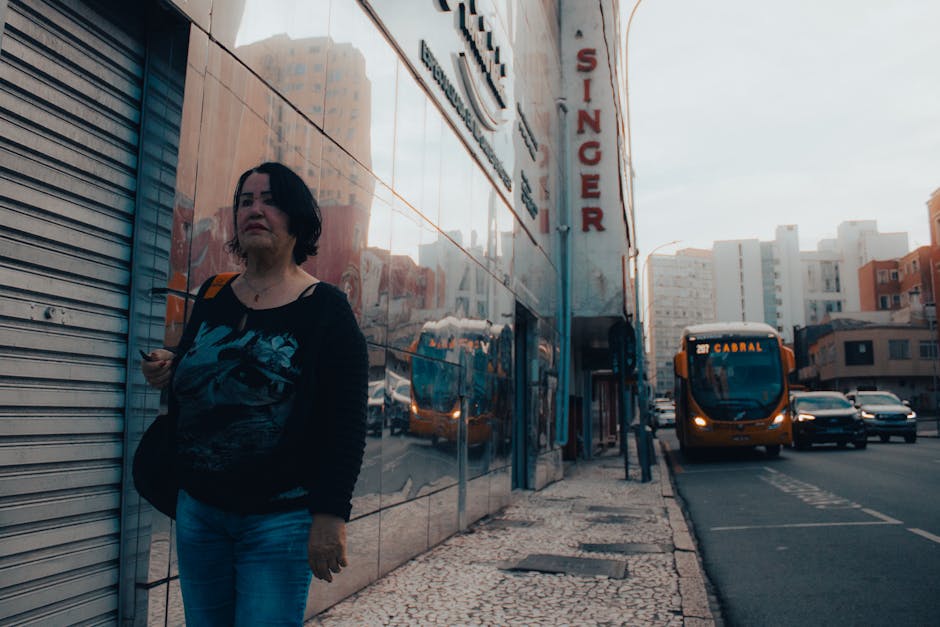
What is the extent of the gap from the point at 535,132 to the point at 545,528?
746cm

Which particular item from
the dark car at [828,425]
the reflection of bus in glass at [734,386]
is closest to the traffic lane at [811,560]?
the reflection of bus in glass at [734,386]

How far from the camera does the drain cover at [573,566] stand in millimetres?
6172

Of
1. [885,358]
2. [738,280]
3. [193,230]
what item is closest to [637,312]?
[193,230]

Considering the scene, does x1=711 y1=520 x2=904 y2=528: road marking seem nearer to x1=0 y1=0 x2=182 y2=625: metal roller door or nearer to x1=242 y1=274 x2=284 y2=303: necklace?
x1=0 y1=0 x2=182 y2=625: metal roller door

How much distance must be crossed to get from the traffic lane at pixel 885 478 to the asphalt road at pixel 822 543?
2 centimetres

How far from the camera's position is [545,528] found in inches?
340

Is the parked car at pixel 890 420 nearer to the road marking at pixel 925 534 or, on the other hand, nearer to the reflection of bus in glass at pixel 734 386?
the reflection of bus in glass at pixel 734 386

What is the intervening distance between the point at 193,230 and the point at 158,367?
1575 mm

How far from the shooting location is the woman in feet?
6.57

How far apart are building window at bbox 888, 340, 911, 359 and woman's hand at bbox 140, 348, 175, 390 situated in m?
76.4

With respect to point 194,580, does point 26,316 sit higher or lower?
higher

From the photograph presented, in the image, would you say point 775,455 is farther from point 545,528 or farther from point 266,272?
point 266,272

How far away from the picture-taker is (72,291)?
309 centimetres

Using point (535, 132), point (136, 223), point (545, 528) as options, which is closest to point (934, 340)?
point (535, 132)
